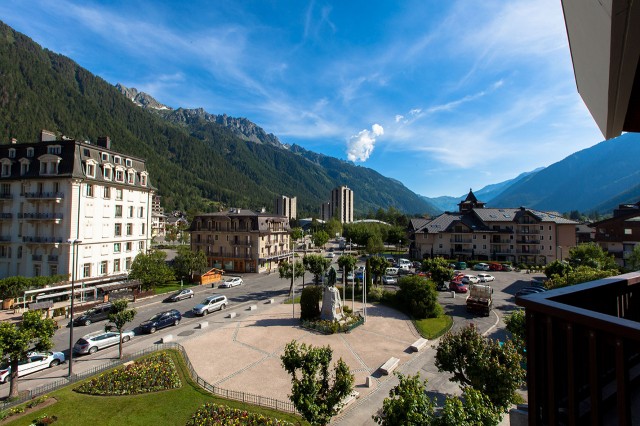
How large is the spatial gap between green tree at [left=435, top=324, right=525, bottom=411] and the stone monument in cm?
1316

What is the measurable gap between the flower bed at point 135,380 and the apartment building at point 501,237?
59916mm

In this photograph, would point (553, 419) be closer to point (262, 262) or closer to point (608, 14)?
point (608, 14)

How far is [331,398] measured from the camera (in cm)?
1206

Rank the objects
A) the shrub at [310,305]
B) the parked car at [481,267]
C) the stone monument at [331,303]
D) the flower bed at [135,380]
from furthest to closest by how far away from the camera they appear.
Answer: the parked car at [481,267] < the shrub at [310,305] < the stone monument at [331,303] < the flower bed at [135,380]

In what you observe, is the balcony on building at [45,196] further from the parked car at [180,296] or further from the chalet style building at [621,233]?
the chalet style building at [621,233]

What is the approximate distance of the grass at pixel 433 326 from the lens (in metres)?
25.5

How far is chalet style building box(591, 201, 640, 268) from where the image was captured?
186ft

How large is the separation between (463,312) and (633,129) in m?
30.5

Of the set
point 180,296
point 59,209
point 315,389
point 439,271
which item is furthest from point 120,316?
point 439,271

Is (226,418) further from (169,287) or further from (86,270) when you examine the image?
(169,287)

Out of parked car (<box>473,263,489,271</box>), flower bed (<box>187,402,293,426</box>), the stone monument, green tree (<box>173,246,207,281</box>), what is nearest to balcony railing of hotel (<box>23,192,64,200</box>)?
green tree (<box>173,246,207,281</box>)

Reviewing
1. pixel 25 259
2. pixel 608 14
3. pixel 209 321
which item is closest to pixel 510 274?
pixel 209 321

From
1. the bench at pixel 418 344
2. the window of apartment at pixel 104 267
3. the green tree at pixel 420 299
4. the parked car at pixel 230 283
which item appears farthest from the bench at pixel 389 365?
the window of apartment at pixel 104 267

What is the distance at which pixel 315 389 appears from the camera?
38.7 ft
